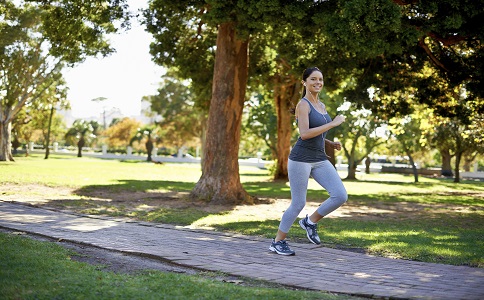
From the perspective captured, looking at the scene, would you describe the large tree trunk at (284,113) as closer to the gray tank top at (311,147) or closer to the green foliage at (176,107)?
the green foliage at (176,107)

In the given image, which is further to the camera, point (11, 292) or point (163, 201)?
point (163, 201)

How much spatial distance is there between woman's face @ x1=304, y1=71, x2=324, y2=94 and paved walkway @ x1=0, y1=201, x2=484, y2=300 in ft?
6.17

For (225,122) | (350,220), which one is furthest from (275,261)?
(225,122)

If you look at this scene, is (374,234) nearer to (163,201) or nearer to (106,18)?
(163,201)

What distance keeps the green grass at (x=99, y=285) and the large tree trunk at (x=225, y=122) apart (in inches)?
390

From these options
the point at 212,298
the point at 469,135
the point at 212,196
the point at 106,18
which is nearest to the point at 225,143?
the point at 212,196

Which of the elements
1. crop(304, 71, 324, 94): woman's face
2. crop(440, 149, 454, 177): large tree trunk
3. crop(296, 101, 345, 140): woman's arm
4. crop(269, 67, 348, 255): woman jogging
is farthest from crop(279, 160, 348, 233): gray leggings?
crop(440, 149, 454, 177): large tree trunk

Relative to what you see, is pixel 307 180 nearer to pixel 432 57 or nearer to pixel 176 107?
pixel 432 57

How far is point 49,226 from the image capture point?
8555 mm

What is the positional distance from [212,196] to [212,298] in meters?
10.9

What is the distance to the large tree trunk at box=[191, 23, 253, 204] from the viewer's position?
610 inches

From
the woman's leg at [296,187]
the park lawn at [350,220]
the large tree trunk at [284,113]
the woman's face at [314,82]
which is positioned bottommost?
the park lawn at [350,220]

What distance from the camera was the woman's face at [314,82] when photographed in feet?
22.3

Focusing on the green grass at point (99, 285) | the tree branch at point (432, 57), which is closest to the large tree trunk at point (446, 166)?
the tree branch at point (432, 57)
